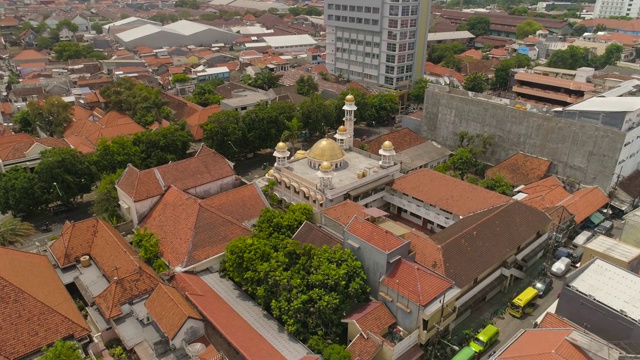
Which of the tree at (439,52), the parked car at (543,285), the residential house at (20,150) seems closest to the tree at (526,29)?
the tree at (439,52)

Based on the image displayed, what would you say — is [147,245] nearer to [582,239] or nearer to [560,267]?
[560,267]

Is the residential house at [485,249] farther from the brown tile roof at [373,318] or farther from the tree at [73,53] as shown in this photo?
the tree at [73,53]

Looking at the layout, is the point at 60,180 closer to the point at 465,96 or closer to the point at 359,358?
the point at 359,358

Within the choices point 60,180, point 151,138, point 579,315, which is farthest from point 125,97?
point 579,315

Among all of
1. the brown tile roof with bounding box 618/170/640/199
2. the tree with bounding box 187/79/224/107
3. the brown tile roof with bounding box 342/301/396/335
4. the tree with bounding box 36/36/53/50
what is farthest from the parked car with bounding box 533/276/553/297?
the tree with bounding box 36/36/53/50

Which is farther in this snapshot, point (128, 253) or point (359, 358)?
point (128, 253)

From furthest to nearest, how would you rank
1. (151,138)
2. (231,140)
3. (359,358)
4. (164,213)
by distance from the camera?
(231,140) → (151,138) → (164,213) → (359,358)

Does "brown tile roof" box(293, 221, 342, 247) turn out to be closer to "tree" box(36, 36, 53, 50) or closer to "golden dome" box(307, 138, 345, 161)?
"golden dome" box(307, 138, 345, 161)
